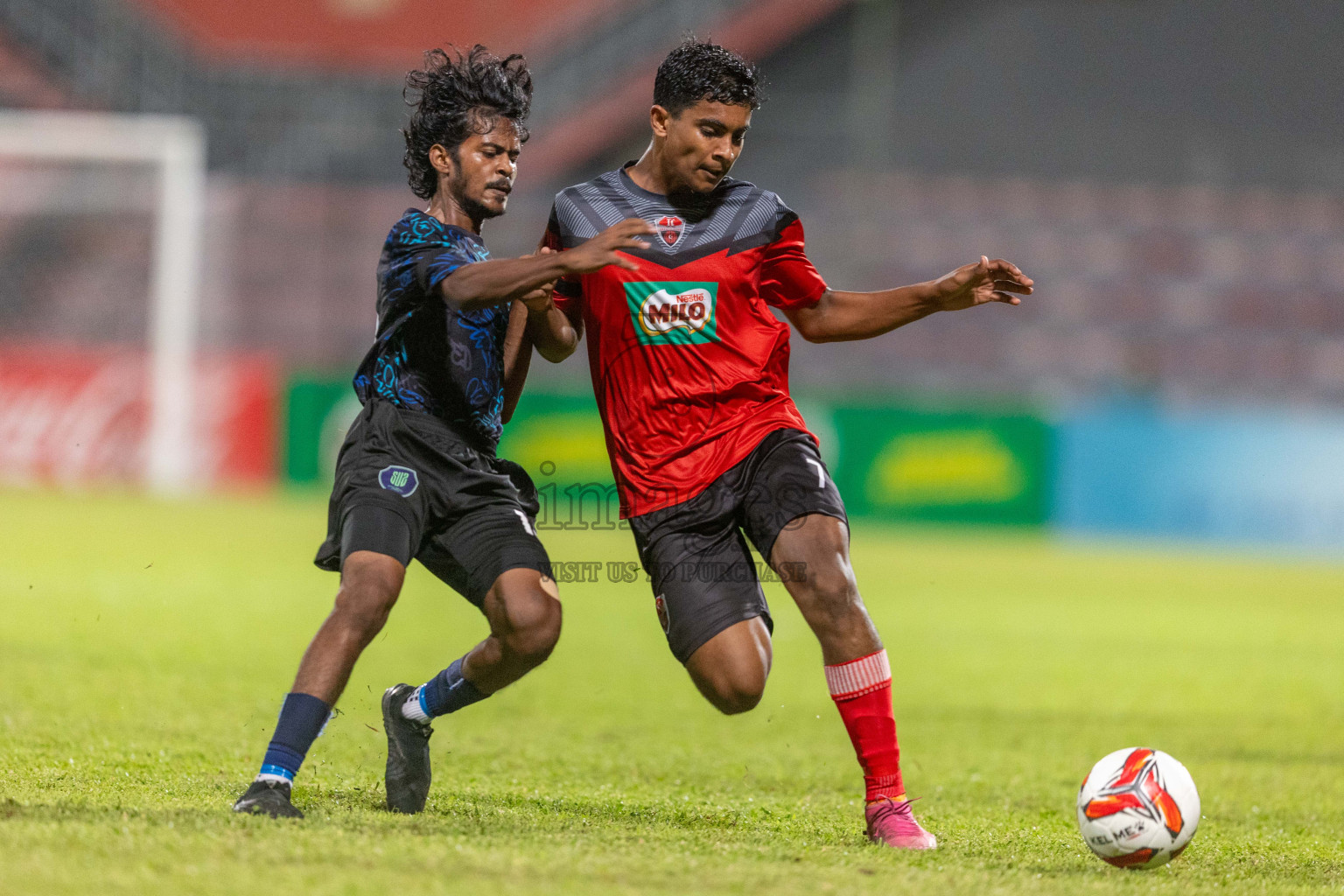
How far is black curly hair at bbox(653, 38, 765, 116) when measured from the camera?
166 inches

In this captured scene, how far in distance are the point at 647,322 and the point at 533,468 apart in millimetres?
14013

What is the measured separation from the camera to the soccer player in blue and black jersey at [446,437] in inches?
149

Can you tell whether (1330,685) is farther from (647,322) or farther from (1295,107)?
(1295,107)

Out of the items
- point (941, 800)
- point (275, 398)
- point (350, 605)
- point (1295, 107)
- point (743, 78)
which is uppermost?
point (1295, 107)

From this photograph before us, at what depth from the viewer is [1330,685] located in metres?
8.34

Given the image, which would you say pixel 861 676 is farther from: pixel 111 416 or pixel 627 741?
pixel 111 416

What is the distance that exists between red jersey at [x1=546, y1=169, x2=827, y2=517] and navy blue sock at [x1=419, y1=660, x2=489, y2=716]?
0.67 m

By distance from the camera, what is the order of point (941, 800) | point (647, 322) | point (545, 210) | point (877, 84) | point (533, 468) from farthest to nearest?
point (877, 84)
point (545, 210)
point (533, 468)
point (941, 800)
point (647, 322)

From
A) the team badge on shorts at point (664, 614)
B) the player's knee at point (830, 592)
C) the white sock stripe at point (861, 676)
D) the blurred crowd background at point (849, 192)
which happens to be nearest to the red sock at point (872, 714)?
the white sock stripe at point (861, 676)

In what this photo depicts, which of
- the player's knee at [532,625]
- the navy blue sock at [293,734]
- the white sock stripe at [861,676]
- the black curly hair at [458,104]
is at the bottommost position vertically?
the navy blue sock at [293,734]

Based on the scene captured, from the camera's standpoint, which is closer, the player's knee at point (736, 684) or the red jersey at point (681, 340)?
the player's knee at point (736, 684)

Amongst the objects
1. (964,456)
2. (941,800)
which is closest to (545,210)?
(964,456)

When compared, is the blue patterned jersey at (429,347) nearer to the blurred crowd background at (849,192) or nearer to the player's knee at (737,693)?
the player's knee at (737,693)

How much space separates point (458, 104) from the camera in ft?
14.0
